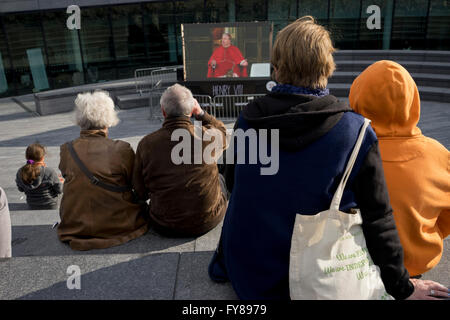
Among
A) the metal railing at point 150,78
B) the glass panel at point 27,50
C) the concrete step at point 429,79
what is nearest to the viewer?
the concrete step at point 429,79

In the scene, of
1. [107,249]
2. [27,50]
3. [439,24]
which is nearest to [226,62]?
[27,50]

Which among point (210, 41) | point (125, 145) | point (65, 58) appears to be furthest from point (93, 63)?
point (125, 145)

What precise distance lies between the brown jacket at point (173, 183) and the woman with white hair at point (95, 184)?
0.16m

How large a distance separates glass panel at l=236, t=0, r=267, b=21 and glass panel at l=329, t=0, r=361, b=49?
2617 millimetres

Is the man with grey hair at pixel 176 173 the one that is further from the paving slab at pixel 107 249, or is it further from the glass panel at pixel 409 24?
the glass panel at pixel 409 24

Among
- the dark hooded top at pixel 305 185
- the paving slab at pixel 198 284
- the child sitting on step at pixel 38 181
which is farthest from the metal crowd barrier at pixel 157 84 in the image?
the dark hooded top at pixel 305 185

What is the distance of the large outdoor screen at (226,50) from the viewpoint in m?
10.4

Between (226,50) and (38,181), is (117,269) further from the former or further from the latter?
(226,50)

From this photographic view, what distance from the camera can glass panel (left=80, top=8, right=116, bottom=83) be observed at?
1427 cm

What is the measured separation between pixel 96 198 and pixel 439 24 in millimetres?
14597

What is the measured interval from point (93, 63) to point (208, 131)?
42.9 ft

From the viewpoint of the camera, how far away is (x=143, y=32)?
49.6 ft

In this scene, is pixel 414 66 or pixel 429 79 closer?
pixel 429 79
